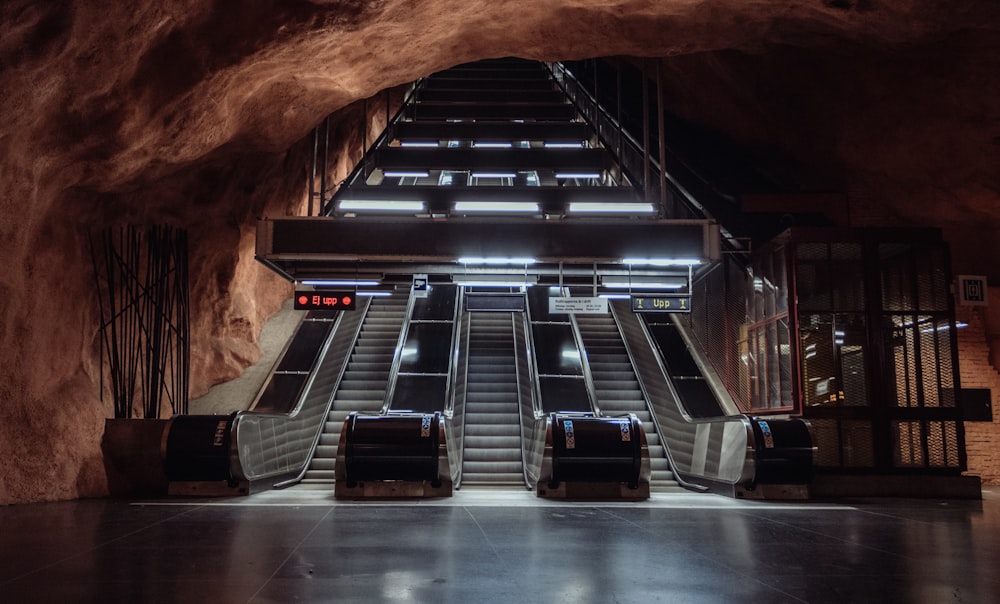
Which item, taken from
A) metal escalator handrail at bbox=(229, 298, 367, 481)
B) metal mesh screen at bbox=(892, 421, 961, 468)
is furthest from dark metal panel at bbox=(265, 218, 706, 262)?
metal mesh screen at bbox=(892, 421, 961, 468)

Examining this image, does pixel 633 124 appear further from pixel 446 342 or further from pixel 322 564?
pixel 322 564

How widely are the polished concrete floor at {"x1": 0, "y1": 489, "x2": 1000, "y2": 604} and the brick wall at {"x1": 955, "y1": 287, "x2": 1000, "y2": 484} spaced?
619 centimetres

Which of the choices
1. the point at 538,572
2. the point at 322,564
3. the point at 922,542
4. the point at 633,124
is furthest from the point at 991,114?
the point at 633,124

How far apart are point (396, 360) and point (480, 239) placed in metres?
3.32

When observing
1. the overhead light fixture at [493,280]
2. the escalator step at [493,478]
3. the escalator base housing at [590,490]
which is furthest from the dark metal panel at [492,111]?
the escalator base housing at [590,490]

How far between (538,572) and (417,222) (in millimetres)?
7718

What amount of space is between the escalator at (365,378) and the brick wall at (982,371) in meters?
10.5

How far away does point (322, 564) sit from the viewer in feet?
13.9

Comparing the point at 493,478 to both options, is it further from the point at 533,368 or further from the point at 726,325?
the point at 726,325

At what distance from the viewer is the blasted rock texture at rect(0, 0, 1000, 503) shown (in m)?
6.93

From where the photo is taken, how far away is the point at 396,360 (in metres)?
13.2

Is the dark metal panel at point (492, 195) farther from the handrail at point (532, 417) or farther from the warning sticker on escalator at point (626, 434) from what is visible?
the warning sticker on escalator at point (626, 434)

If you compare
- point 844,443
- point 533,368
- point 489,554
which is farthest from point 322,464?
point 844,443

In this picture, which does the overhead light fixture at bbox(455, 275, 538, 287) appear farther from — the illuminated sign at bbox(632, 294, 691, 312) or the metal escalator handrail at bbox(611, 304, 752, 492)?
the metal escalator handrail at bbox(611, 304, 752, 492)
